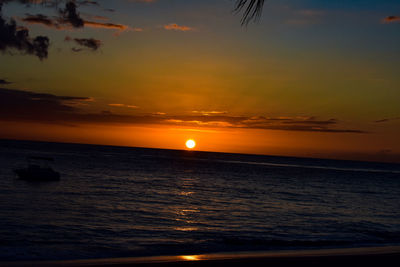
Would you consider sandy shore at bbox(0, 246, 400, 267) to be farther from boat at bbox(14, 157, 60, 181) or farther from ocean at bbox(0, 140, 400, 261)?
boat at bbox(14, 157, 60, 181)

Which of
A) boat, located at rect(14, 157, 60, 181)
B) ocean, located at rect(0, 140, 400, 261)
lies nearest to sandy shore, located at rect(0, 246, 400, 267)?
ocean, located at rect(0, 140, 400, 261)

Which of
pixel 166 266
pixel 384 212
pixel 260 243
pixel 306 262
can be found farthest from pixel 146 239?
pixel 384 212

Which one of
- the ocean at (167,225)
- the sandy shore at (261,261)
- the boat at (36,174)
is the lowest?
the sandy shore at (261,261)

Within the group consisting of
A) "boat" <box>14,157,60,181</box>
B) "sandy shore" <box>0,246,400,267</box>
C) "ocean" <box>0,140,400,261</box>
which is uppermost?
"boat" <box>14,157,60,181</box>

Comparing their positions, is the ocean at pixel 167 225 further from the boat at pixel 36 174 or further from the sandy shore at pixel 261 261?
the boat at pixel 36 174

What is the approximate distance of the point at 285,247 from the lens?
1853 centimetres

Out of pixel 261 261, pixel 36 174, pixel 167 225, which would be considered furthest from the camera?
pixel 36 174

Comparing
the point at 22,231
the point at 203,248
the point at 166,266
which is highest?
the point at 22,231

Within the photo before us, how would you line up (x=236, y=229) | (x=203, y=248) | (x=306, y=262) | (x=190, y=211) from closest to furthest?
(x=306, y=262)
(x=203, y=248)
(x=236, y=229)
(x=190, y=211)

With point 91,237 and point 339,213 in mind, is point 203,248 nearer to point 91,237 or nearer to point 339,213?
point 91,237

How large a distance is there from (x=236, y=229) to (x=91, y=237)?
26.5 ft

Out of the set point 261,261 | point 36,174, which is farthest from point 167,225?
point 36,174

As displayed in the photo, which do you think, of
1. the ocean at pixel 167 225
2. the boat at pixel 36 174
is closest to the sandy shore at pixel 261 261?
the ocean at pixel 167 225

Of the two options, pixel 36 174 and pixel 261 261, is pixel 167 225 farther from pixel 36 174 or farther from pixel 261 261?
pixel 36 174
